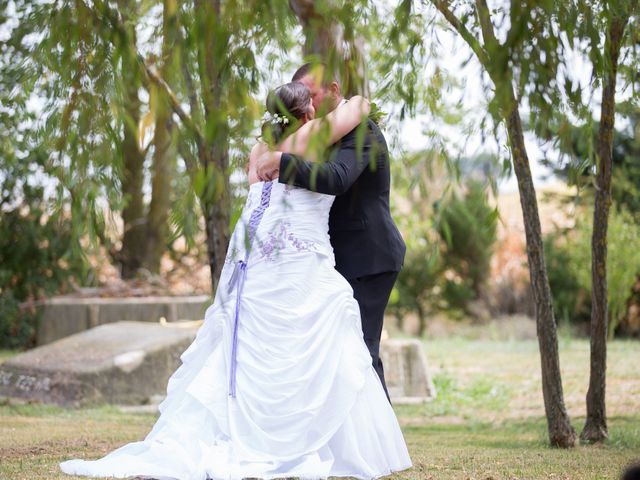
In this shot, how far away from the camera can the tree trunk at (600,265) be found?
5309 millimetres

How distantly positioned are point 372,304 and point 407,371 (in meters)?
4.61

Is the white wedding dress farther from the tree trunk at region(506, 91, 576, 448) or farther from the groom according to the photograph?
the tree trunk at region(506, 91, 576, 448)

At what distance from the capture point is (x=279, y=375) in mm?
3959

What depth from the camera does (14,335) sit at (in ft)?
42.0

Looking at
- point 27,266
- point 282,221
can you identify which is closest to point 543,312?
point 282,221

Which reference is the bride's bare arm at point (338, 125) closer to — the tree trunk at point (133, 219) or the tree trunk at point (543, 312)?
the tree trunk at point (543, 312)

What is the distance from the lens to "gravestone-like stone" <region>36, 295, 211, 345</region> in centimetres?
1162

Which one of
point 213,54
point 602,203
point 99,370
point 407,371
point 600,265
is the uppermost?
point 213,54

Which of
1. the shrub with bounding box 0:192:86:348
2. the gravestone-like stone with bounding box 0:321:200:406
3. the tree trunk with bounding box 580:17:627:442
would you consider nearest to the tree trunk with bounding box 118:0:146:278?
the shrub with bounding box 0:192:86:348

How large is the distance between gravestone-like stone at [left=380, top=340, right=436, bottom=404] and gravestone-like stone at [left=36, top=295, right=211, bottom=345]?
11.0 ft

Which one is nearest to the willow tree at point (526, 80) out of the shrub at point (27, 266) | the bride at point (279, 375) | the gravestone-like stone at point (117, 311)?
the bride at point (279, 375)

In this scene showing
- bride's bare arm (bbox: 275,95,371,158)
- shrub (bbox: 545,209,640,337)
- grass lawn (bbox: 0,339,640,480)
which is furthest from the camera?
shrub (bbox: 545,209,640,337)

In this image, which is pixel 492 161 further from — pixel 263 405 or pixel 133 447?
pixel 133 447

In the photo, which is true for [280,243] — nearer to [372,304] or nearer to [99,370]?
[372,304]
